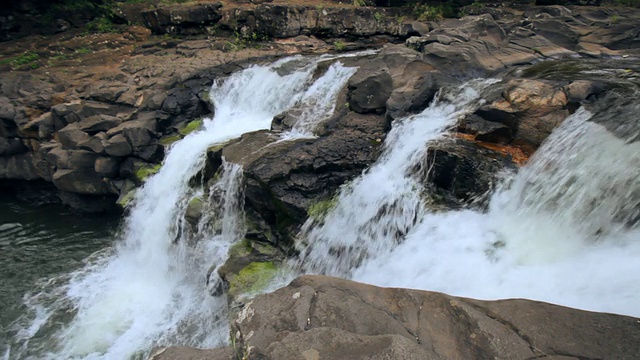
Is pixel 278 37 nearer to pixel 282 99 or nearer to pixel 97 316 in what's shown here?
pixel 282 99

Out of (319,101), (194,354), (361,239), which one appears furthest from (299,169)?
(194,354)

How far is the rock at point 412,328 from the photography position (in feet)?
11.6

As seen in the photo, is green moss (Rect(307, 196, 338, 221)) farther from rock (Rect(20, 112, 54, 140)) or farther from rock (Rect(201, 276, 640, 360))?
rock (Rect(20, 112, 54, 140))

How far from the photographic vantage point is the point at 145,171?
38.7ft

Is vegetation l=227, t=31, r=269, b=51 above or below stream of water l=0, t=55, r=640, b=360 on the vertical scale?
above

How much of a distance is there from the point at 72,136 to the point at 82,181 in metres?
1.28

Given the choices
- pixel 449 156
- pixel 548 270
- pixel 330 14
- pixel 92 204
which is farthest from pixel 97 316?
pixel 330 14

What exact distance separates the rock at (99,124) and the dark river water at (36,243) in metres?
2.48

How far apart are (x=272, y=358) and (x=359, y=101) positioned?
23.2 feet

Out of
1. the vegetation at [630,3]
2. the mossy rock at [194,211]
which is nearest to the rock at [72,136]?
the mossy rock at [194,211]

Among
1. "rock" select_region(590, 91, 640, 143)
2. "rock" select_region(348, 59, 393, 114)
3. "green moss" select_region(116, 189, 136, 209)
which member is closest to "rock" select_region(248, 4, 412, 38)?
"rock" select_region(348, 59, 393, 114)

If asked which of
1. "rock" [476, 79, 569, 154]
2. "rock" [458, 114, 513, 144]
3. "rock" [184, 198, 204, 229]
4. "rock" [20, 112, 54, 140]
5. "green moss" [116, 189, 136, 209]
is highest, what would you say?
"rock" [476, 79, 569, 154]

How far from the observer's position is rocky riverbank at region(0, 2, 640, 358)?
23.8ft

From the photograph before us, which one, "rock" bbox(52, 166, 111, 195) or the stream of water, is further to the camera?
"rock" bbox(52, 166, 111, 195)
